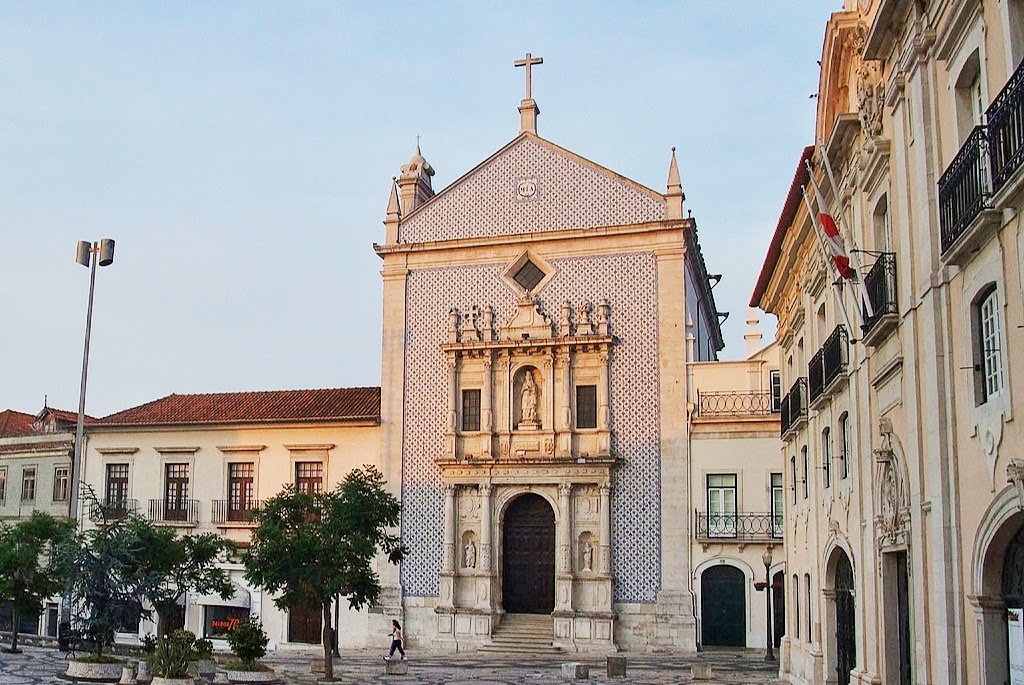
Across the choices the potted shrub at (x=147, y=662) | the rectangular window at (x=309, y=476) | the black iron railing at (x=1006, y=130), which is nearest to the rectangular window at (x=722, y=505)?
the rectangular window at (x=309, y=476)

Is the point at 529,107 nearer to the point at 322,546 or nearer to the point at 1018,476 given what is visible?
the point at 322,546

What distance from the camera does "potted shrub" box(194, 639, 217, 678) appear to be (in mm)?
22281

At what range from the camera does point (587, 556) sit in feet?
109

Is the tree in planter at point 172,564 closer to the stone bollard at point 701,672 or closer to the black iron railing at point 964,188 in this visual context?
the stone bollard at point 701,672

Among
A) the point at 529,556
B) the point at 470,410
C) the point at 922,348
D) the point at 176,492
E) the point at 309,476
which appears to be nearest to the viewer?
the point at 922,348

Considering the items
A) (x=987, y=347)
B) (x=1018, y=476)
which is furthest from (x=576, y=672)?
(x=1018, y=476)

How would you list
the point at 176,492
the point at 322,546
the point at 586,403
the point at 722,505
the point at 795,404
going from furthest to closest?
the point at 176,492 → the point at 586,403 → the point at 722,505 → the point at 322,546 → the point at 795,404

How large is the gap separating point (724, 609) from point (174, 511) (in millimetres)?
18745

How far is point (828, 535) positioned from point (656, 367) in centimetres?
1486

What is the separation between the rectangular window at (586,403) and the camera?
112 ft

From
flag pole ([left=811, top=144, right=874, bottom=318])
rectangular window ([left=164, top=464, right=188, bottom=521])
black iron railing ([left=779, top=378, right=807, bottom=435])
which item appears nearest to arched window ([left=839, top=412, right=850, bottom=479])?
flag pole ([left=811, top=144, right=874, bottom=318])

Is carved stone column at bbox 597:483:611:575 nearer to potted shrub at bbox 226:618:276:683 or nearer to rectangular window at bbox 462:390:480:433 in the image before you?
rectangular window at bbox 462:390:480:433

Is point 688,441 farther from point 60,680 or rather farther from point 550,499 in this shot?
point 60,680

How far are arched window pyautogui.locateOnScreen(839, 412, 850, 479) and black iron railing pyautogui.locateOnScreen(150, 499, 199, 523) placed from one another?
2545 centimetres
